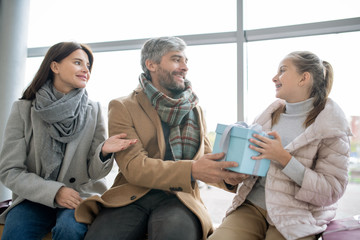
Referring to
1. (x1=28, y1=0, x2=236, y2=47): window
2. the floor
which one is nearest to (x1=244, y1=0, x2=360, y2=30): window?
(x1=28, y1=0, x2=236, y2=47): window

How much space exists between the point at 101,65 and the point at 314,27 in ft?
5.96

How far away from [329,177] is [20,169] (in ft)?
5.55

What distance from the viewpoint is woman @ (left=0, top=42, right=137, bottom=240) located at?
166 centimetres

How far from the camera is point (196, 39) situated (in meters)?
2.45

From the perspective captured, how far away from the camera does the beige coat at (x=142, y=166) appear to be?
1.58m

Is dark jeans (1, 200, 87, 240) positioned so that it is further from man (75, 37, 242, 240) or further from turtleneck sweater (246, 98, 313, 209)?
turtleneck sweater (246, 98, 313, 209)

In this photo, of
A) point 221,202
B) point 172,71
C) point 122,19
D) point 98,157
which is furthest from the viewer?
point 122,19

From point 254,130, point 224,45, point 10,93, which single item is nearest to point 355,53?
point 224,45

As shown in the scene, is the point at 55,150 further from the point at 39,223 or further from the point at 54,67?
the point at 54,67

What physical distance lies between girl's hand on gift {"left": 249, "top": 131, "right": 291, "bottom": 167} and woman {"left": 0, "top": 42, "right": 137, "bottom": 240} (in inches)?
26.2

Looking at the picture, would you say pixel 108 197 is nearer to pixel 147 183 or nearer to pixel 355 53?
pixel 147 183

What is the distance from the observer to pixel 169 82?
1932 mm

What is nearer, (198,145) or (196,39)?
(198,145)

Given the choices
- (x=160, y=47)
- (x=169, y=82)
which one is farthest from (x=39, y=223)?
(x=160, y=47)
